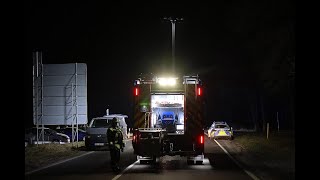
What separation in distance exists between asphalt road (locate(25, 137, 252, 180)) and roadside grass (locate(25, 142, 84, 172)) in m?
0.89

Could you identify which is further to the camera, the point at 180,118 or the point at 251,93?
the point at 251,93

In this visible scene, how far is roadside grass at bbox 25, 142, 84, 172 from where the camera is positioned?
65.6 feet

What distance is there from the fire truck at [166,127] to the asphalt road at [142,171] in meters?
0.50

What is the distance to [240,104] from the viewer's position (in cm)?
9262

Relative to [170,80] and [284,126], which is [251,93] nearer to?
[284,126]

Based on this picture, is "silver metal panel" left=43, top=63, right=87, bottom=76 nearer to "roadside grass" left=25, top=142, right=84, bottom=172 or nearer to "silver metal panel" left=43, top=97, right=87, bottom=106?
"silver metal panel" left=43, top=97, right=87, bottom=106

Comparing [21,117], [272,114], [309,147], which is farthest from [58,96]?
[272,114]

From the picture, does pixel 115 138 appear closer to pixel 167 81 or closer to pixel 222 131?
pixel 167 81

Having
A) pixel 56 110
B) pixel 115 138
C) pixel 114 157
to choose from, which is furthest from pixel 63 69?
pixel 114 157

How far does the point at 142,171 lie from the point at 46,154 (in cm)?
834

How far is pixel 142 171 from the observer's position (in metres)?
17.1

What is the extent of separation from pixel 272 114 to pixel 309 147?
2933 inches

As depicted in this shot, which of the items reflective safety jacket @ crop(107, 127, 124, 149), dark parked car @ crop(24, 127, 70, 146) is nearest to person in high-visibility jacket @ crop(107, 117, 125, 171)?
reflective safety jacket @ crop(107, 127, 124, 149)

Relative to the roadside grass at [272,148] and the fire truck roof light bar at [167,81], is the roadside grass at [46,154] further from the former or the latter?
the roadside grass at [272,148]
